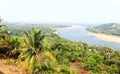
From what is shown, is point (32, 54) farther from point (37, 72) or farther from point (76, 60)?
point (76, 60)

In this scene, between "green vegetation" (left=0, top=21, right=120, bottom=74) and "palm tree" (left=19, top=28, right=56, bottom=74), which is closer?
"palm tree" (left=19, top=28, right=56, bottom=74)

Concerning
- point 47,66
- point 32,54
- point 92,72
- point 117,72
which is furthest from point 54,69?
point 117,72

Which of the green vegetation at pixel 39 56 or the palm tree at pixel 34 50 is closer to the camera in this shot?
the palm tree at pixel 34 50

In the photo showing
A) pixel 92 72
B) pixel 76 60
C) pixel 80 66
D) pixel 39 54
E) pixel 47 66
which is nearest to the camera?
pixel 39 54

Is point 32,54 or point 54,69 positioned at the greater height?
point 32,54

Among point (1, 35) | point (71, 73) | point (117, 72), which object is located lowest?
point (117, 72)

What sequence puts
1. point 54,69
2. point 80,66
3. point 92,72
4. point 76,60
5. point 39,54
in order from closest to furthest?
1. point 39,54
2. point 54,69
3. point 92,72
4. point 80,66
5. point 76,60

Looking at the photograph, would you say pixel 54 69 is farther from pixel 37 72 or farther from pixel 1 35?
pixel 1 35

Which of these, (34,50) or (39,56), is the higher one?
(34,50)

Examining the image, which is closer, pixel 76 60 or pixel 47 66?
pixel 47 66

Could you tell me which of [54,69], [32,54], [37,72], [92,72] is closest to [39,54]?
[32,54]
